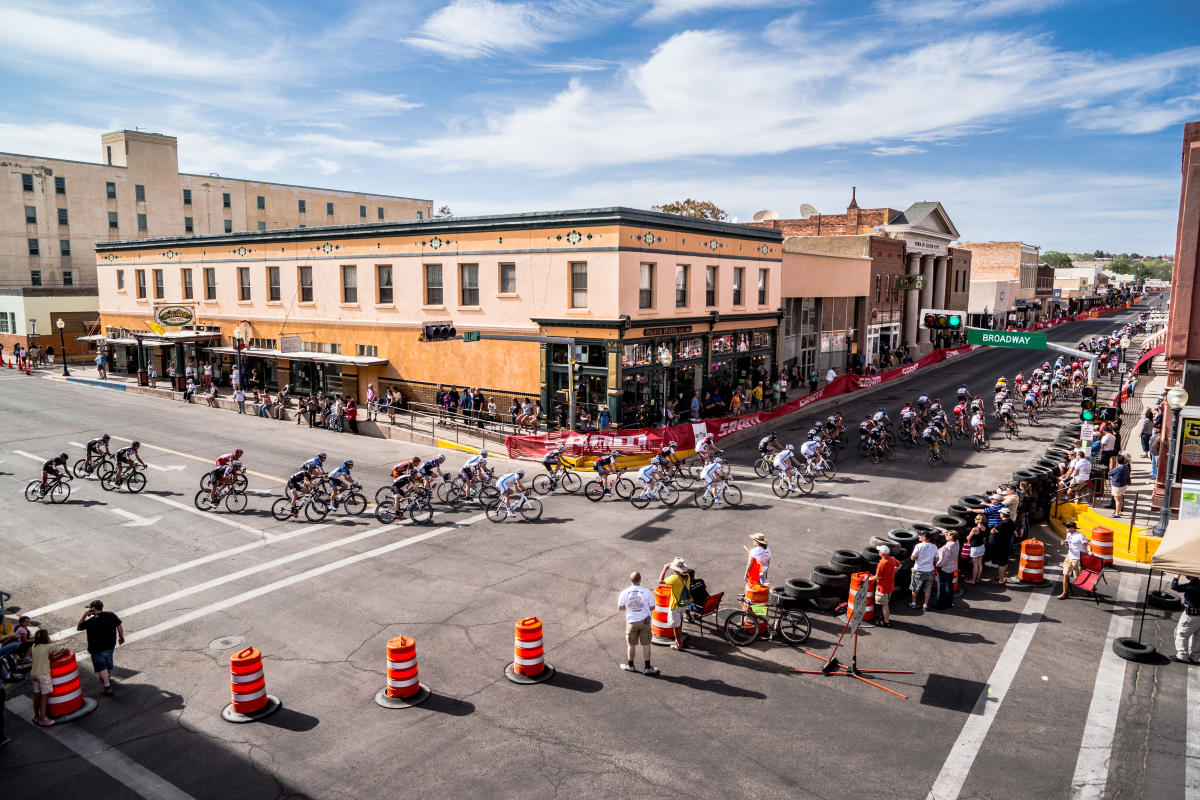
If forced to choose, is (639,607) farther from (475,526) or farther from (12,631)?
(12,631)

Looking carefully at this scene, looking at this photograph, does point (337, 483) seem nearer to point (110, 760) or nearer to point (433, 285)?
point (110, 760)

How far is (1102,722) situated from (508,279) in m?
26.8

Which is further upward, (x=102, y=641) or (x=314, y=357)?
(x=314, y=357)

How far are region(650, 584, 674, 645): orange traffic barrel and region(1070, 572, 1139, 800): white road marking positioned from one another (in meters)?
6.14

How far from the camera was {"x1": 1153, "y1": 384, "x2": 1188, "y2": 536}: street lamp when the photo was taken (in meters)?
18.1

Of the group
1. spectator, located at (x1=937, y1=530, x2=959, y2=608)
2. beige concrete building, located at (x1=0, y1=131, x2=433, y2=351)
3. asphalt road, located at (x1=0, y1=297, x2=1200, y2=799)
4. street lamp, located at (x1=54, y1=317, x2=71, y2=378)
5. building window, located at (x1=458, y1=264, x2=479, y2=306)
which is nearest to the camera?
asphalt road, located at (x1=0, y1=297, x2=1200, y2=799)

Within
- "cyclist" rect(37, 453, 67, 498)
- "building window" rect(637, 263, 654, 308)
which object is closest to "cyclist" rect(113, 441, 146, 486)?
"cyclist" rect(37, 453, 67, 498)

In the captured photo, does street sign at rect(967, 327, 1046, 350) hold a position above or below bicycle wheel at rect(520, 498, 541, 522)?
above

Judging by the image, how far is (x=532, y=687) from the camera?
1185cm

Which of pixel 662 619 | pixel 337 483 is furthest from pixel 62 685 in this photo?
pixel 337 483

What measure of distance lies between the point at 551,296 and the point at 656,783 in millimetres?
24280

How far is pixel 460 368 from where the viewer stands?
35125 millimetres

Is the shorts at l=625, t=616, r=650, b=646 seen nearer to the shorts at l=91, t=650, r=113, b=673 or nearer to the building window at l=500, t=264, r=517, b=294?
the shorts at l=91, t=650, r=113, b=673

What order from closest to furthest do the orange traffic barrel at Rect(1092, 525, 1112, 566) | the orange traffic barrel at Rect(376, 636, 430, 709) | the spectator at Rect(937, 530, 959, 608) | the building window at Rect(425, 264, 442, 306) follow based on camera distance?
the orange traffic barrel at Rect(376, 636, 430, 709), the spectator at Rect(937, 530, 959, 608), the orange traffic barrel at Rect(1092, 525, 1112, 566), the building window at Rect(425, 264, 442, 306)
